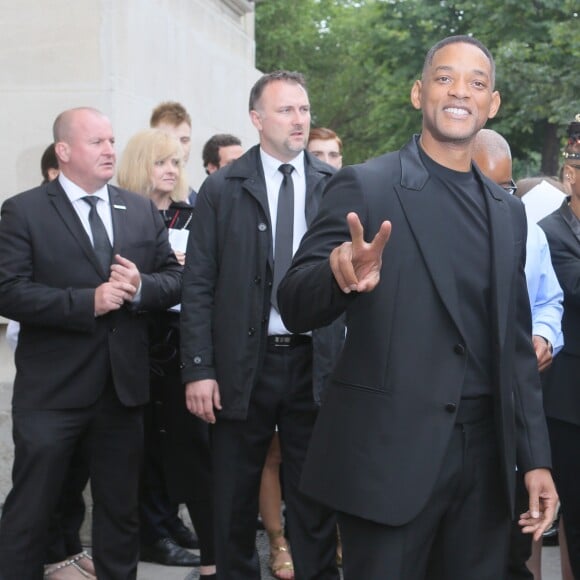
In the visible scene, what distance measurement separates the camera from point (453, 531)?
3.20m

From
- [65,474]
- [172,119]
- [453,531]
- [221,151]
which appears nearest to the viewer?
[453,531]

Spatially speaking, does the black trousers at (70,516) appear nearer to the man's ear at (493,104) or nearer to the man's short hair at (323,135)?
the man's ear at (493,104)

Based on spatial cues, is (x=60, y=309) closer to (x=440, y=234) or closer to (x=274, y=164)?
(x=274, y=164)

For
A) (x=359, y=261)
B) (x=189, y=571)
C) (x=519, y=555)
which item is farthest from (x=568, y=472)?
(x=359, y=261)

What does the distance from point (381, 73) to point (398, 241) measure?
A: 27335 mm

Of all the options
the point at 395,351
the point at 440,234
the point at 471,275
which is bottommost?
the point at 395,351

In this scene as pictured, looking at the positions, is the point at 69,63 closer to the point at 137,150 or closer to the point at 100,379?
the point at 137,150

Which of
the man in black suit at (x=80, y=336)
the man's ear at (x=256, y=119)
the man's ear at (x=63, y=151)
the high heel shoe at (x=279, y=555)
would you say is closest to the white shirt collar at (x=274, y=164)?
the man's ear at (x=256, y=119)

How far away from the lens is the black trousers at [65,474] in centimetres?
458

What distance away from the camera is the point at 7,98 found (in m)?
6.35

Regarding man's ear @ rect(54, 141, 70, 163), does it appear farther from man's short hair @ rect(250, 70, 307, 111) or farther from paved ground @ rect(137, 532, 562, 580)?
paved ground @ rect(137, 532, 562, 580)

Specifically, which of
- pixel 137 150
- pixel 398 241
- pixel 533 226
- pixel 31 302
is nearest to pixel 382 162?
pixel 398 241

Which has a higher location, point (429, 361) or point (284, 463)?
point (429, 361)

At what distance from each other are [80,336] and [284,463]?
1017 mm
